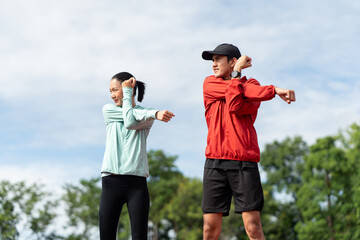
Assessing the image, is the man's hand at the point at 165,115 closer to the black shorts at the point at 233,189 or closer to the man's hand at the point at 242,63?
the black shorts at the point at 233,189

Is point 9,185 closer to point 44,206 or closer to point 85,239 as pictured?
point 44,206

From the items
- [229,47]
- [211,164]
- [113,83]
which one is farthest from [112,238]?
[229,47]

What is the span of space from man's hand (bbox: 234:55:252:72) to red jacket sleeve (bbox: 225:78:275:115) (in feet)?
0.72

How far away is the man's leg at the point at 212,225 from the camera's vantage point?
543cm

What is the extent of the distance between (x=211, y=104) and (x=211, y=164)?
2.48 feet

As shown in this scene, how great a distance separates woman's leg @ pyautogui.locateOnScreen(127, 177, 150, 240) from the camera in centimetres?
581

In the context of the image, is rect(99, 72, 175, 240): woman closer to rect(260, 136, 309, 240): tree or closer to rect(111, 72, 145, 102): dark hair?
rect(111, 72, 145, 102): dark hair

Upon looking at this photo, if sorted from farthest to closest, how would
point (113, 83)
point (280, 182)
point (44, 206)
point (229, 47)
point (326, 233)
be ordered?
point (280, 182) < point (326, 233) < point (44, 206) < point (113, 83) < point (229, 47)

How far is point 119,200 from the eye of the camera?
A: 5.97 meters

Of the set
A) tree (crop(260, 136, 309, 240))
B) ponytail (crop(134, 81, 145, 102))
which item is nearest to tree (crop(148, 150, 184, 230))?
tree (crop(260, 136, 309, 240))

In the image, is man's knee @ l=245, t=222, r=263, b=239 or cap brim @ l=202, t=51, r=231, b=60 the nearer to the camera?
man's knee @ l=245, t=222, r=263, b=239

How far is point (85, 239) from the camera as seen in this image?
45.5 m

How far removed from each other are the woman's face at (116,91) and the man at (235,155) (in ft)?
4.82

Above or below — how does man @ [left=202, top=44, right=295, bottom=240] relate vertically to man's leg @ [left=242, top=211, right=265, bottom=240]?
above
